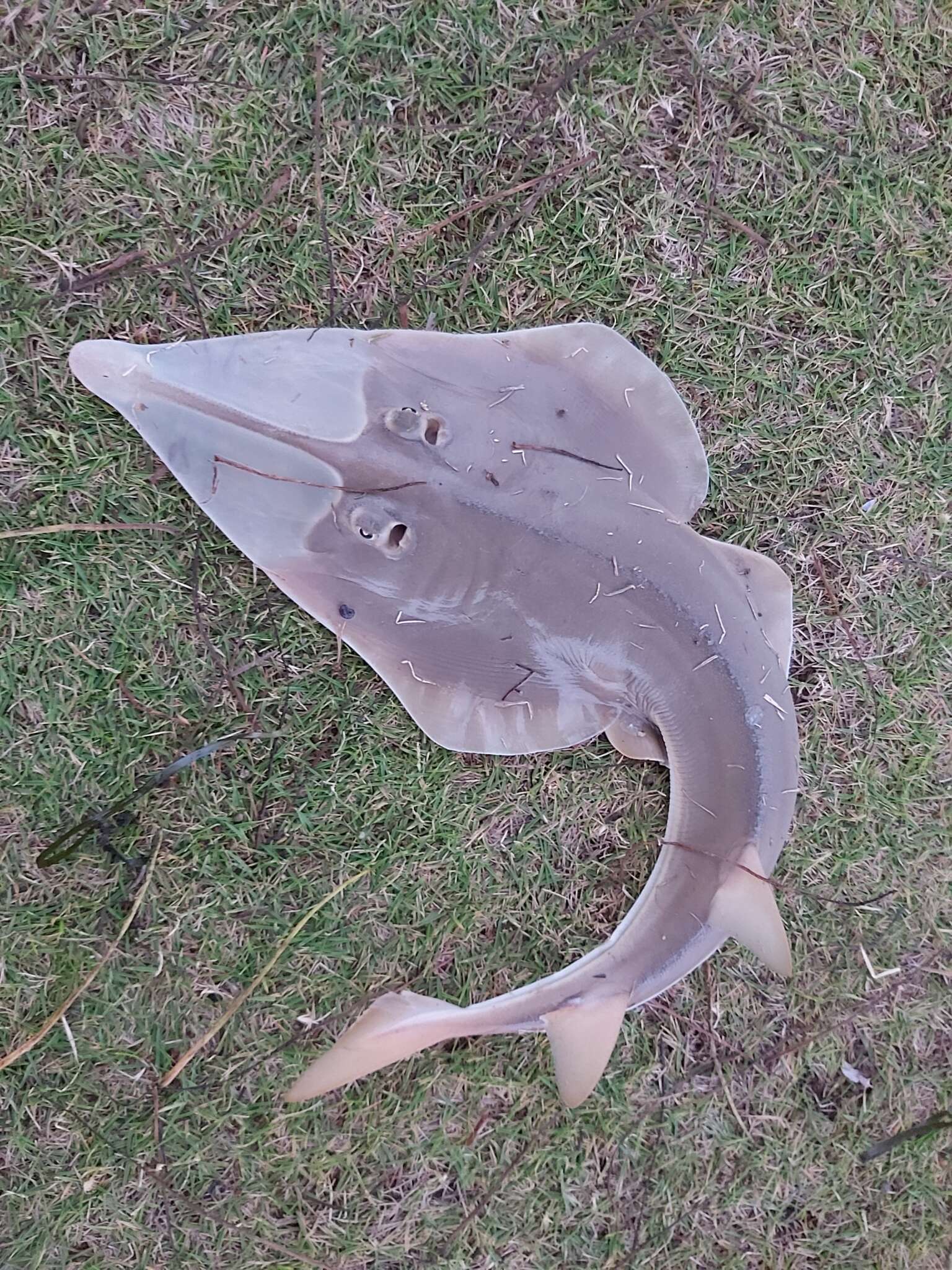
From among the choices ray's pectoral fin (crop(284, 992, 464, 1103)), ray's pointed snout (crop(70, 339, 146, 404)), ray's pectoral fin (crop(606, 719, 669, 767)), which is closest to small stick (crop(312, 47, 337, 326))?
ray's pointed snout (crop(70, 339, 146, 404))

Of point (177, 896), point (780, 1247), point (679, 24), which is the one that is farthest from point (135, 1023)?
point (679, 24)

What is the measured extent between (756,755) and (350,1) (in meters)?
2.83

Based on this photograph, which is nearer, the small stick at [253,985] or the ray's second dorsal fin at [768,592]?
the ray's second dorsal fin at [768,592]

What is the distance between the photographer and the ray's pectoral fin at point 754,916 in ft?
8.12

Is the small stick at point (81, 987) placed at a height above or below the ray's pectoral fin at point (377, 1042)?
below

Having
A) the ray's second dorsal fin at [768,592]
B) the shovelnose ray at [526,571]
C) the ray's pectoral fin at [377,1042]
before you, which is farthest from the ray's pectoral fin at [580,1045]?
the ray's second dorsal fin at [768,592]

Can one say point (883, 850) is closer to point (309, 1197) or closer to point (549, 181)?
point (309, 1197)

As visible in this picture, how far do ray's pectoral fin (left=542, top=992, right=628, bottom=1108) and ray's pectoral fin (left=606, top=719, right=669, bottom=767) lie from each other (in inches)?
Answer: 31.9

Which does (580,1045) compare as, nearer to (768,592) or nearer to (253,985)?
(253,985)

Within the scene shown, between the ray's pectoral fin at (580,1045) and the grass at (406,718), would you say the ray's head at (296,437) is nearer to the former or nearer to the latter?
the grass at (406,718)

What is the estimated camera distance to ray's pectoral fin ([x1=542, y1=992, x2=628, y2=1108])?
7.93 feet

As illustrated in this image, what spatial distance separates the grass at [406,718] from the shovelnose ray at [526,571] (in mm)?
276

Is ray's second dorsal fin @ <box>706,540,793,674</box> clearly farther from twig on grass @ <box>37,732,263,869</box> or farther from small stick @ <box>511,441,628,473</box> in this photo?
twig on grass @ <box>37,732,263,869</box>

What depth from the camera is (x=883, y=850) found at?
118 inches
